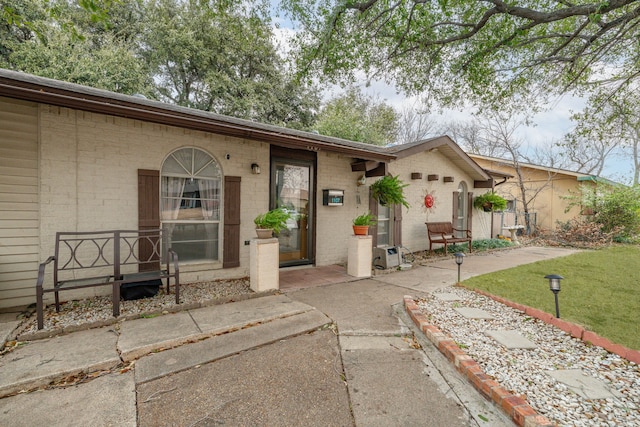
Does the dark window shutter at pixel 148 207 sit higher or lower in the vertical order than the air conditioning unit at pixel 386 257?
higher

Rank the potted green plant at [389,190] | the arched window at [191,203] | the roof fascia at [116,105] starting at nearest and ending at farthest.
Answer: the roof fascia at [116,105] → the arched window at [191,203] → the potted green plant at [389,190]

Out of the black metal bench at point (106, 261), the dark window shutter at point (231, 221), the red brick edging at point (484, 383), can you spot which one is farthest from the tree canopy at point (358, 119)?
the red brick edging at point (484, 383)

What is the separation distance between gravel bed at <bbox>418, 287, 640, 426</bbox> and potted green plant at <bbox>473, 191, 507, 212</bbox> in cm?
726

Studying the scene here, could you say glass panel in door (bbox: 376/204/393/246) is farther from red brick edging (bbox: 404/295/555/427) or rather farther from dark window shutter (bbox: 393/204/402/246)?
red brick edging (bbox: 404/295/555/427)

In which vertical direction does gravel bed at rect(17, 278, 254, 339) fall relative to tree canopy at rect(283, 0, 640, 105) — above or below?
below

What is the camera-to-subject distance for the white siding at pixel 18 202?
11.5 feet

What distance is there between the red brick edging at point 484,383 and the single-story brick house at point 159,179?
3462mm

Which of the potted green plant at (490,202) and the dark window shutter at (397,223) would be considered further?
the potted green plant at (490,202)

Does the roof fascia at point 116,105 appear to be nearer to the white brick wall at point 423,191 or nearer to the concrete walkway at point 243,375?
the concrete walkway at point 243,375

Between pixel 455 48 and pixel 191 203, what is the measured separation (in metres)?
6.94

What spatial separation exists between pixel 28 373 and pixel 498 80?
9.30 meters

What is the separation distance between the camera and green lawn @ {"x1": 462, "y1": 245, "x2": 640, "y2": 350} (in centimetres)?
342

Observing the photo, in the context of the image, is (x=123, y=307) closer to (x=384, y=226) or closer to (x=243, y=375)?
(x=243, y=375)

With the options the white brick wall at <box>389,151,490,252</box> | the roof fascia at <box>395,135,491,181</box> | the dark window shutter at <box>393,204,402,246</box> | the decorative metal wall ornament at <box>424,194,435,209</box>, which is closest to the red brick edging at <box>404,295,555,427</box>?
the roof fascia at <box>395,135,491,181</box>
